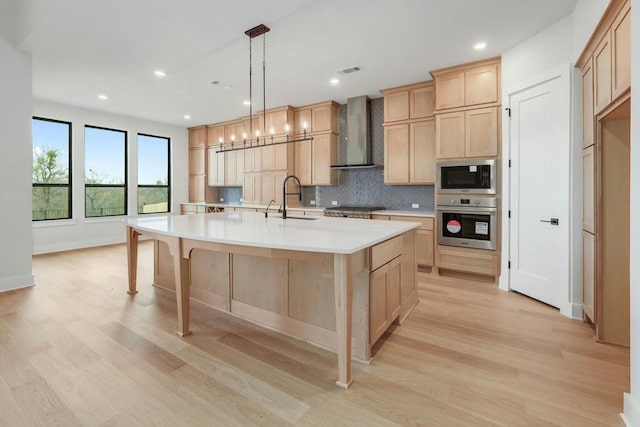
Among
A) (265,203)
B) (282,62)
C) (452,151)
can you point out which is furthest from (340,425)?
(265,203)

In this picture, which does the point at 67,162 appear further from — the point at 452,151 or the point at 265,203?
the point at 452,151

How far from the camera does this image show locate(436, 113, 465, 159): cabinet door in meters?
3.98

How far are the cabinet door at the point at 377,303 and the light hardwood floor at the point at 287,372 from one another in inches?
6.5

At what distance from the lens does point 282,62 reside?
152 inches

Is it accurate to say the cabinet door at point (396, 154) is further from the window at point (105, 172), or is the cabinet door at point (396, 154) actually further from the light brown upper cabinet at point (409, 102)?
the window at point (105, 172)

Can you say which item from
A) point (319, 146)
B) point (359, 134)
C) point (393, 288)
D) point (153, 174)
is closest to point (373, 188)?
point (359, 134)

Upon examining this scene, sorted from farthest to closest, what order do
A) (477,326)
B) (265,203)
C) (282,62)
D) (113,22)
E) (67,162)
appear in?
1. (265,203)
2. (67,162)
3. (282,62)
4. (113,22)
5. (477,326)

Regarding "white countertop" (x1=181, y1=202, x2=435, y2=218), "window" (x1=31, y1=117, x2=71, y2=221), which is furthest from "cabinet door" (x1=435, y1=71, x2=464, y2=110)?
"window" (x1=31, y1=117, x2=71, y2=221)

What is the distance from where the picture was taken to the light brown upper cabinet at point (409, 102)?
176 inches

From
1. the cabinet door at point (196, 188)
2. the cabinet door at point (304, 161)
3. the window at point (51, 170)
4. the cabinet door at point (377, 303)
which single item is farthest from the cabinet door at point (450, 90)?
the window at point (51, 170)

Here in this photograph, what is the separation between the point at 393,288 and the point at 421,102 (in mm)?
3181

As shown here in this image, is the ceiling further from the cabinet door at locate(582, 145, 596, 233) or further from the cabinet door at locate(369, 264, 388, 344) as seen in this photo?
the cabinet door at locate(369, 264, 388, 344)

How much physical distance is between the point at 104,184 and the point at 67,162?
732 mm

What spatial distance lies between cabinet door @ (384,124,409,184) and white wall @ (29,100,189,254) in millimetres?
5470
